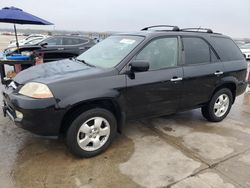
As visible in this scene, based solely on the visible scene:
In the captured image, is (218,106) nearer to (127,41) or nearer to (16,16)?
(127,41)

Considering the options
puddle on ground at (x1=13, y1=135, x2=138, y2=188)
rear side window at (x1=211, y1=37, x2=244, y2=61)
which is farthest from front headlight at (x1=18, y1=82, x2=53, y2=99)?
rear side window at (x1=211, y1=37, x2=244, y2=61)

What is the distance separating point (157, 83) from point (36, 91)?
171cm

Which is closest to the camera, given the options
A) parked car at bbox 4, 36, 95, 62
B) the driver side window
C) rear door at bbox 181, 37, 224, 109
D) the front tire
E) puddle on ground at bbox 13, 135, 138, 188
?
puddle on ground at bbox 13, 135, 138, 188

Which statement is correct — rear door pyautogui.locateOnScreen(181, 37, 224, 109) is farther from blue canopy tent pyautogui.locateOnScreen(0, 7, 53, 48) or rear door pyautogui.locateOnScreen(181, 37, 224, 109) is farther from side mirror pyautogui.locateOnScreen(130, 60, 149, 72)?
blue canopy tent pyautogui.locateOnScreen(0, 7, 53, 48)

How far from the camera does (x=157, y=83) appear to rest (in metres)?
3.51

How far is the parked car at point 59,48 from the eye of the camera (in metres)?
8.09

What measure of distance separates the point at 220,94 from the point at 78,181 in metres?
3.12

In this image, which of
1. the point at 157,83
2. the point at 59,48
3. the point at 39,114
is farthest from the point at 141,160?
the point at 59,48

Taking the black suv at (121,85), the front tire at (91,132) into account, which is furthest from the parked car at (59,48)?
the front tire at (91,132)

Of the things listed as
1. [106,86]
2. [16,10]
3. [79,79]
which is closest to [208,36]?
[106,86]

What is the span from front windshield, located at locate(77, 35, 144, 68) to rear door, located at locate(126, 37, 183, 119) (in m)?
0.22

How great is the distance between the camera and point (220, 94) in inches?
176

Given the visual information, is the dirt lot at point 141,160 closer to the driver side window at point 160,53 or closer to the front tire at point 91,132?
the front tire at point 91,132

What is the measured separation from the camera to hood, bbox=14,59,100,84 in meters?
3.00
